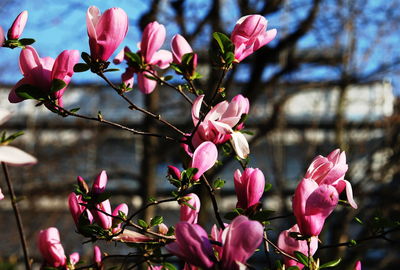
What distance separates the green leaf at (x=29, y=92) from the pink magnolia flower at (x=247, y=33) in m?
0.31

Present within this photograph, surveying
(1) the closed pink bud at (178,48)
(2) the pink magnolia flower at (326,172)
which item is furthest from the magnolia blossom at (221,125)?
(1) the closed pink bud at (178,48)

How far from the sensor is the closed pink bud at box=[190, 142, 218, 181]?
0.85m

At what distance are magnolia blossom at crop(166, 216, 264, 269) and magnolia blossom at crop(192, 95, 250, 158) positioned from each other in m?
0.23

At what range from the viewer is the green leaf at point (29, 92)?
85 centimetres

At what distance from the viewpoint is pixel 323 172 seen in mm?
818

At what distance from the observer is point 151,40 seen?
1057 mm

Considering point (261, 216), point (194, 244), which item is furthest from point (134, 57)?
point (194, 244)

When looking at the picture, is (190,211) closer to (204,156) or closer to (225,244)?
(204,156)

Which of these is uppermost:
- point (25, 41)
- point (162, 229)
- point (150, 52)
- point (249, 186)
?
point (25, 41)

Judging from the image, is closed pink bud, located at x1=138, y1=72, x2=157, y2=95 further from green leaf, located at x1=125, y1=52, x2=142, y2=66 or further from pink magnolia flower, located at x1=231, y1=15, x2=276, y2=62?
pink magnolia flower, located at x1=231, y1=15, x2=276, y2=62

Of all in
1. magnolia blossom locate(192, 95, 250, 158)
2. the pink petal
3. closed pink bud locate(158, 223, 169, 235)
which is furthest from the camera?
closed pink bud locate(158, 223, 169, 235)

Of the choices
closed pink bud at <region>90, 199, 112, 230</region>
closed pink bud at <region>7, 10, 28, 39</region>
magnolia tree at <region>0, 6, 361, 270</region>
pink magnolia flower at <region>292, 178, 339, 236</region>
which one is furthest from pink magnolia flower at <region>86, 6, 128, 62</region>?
pink magnolia flower at <region>292, 178, 339, 236</region>

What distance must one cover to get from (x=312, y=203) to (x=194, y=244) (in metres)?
0.19

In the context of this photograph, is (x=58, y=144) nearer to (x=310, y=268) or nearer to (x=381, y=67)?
(x=381, y=67)
